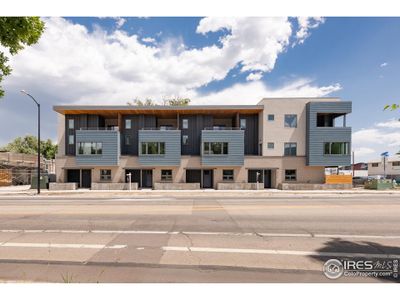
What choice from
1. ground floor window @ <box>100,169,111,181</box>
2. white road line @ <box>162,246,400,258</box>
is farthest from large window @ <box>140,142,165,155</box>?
white road line @ <box>162,246,400,258</box>

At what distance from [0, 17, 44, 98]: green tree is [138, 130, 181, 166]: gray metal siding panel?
18.8 m

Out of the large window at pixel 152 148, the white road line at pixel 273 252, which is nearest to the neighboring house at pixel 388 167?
the large window at pixel 152 148

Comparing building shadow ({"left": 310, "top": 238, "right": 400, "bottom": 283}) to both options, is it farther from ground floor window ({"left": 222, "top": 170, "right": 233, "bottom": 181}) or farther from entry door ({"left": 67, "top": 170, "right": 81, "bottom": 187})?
entry door ({"left": 67, "top": 170, "right": 81, "bottom": 187})

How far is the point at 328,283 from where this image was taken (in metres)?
4.42

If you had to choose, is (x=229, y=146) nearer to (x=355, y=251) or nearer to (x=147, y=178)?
(x=147, y=178)

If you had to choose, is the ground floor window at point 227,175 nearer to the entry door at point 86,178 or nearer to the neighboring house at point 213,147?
the neighboring house at point 213,147

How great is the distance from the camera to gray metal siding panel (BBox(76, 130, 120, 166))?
2544 cm

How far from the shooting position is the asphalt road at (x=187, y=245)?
4.74 metres

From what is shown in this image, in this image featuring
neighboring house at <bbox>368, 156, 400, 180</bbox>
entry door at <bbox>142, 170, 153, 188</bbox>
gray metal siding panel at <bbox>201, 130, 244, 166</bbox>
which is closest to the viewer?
gray metal siding panel at <bbox>201, 130, 244, 166</bbox>

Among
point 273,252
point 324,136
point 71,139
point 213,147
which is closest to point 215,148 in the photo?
point 213,147

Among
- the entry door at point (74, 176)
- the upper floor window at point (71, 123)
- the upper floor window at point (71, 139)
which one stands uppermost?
the upper floor window at point (71, 123)

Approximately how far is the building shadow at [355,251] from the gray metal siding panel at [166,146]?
20.5 meters

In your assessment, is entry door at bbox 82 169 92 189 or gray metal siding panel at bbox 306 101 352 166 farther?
entry door at bbox 82 169 92 189

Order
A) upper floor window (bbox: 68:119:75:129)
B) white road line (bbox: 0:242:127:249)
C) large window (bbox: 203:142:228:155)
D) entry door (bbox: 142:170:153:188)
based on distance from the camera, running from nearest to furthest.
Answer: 1. white road line (bbox: 0:242:127:249)
2. large window (bbox: 203:142:228:155)
3. entry door (bbox: 142:170:153:188)
4. upper floor window (bbox: 68:119:75:129)
